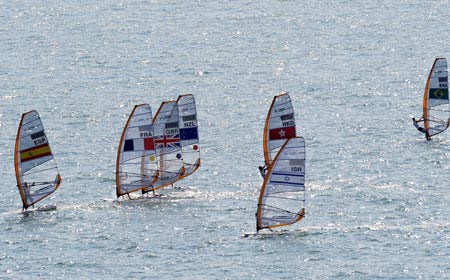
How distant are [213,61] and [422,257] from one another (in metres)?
95.9

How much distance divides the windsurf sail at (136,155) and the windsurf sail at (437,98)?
28098 millimetres

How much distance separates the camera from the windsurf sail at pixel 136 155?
103125mm

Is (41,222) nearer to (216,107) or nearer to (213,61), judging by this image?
(216,107)

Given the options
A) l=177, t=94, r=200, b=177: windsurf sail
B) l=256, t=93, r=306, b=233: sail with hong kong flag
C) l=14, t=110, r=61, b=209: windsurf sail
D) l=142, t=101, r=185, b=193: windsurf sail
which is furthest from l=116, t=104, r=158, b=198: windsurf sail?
l=256, t=93, r=306, b=233: sail with hong kong flag

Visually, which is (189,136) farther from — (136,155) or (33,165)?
(33,165)

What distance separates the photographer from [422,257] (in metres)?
89.6

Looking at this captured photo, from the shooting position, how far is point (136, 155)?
104m

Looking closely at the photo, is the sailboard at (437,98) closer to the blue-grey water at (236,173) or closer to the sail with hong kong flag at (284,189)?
the blue-grey water at (236,173)

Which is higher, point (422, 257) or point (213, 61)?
point (213, 61)

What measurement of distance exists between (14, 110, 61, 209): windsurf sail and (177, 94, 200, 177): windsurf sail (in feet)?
33.2

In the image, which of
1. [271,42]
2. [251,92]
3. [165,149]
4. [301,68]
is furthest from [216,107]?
[271,42]

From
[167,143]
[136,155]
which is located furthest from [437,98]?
[136,155]

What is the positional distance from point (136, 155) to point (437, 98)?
29623 millimetres

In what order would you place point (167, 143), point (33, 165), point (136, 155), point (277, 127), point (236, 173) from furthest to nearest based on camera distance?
point (236, 173) → point (167, 143) → point (136, 155) → point (277, 127) → point (33, 165)
